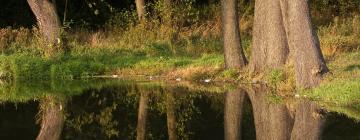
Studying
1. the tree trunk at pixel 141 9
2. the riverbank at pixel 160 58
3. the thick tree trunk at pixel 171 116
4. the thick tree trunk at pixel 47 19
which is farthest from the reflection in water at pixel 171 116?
the tree trunk at pixel 141 9

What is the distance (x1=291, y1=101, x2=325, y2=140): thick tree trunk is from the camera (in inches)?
473

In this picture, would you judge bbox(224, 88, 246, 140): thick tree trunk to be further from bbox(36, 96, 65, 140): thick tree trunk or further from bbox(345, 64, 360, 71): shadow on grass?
bbox(36, 96, 65, 140): thick tree trunk

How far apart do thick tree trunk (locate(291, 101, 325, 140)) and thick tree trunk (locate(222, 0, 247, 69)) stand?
20.2 feet

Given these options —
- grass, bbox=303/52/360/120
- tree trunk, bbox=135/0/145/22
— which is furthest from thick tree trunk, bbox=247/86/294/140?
tree trunk, bbox=135/0/145/22

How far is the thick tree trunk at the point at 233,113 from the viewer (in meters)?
12.9

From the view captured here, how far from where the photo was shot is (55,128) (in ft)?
45.4

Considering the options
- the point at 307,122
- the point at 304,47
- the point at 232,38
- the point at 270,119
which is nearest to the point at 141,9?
the point at 232,38

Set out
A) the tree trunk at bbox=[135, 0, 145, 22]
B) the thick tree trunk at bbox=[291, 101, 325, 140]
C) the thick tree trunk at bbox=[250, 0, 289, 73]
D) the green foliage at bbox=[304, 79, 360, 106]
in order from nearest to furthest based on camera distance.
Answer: the thick tree trunk at bbox=[291, 101, 325, 140] < the green foliage at bbox=[304, 79, 360, 106] < the thick tree trunk at bbox=[250, 0, 289, 73] < the tree trunk at bbox=[135, 0, 145, 22]

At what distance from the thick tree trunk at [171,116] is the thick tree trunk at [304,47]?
2.98m

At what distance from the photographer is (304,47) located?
16859 millimetres

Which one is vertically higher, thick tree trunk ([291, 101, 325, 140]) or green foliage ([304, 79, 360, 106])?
green foliage ([304, 79, 360, 106])

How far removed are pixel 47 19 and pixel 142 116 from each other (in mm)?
11574

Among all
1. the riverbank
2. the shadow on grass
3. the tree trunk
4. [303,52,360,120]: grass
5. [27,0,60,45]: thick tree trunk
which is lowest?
[303,52,360,120]: grass

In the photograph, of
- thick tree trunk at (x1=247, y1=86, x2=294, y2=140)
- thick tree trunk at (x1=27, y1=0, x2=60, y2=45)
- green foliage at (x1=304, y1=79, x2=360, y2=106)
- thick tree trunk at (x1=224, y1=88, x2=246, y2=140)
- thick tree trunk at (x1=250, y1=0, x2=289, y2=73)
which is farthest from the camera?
thick tree trunk at (x1=27, y1=0, x2=60, y2=45)
